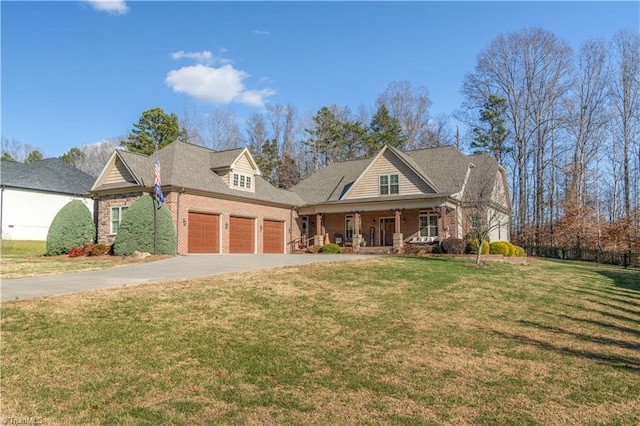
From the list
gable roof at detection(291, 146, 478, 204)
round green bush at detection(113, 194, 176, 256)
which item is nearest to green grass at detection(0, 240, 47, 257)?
round green bush at detection(113, 194, 176, 256)

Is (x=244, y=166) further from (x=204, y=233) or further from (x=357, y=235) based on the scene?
(x=357, y=235)

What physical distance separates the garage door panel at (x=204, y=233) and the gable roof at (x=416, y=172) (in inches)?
318

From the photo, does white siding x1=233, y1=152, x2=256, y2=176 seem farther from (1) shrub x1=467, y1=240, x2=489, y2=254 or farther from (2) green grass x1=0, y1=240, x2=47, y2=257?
(1) shrub x1=467, y1=240, x2=489, y2=254

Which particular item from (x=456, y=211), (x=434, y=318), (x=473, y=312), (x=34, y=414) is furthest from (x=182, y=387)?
(x=456, y=211)

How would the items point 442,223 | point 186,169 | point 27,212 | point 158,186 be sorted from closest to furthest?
point 158,186 < point 186,169 < point 442,223 < point 27,212

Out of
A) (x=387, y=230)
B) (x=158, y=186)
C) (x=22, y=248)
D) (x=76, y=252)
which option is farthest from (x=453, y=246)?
(x=22, y=248)

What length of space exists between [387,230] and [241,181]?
9804mm

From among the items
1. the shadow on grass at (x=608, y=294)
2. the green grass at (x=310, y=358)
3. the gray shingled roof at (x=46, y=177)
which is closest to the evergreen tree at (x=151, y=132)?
the gray shingled roof at (x=46, y=177)

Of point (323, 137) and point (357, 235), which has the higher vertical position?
point (323, 137)

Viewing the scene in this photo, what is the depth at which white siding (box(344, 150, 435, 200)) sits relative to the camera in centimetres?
2561

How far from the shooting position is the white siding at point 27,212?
100 ft

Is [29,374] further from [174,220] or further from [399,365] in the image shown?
[174,220]

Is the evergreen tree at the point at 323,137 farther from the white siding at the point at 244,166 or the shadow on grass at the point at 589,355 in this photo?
the shadow on grass at the point at 589,355

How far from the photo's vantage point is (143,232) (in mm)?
19141
